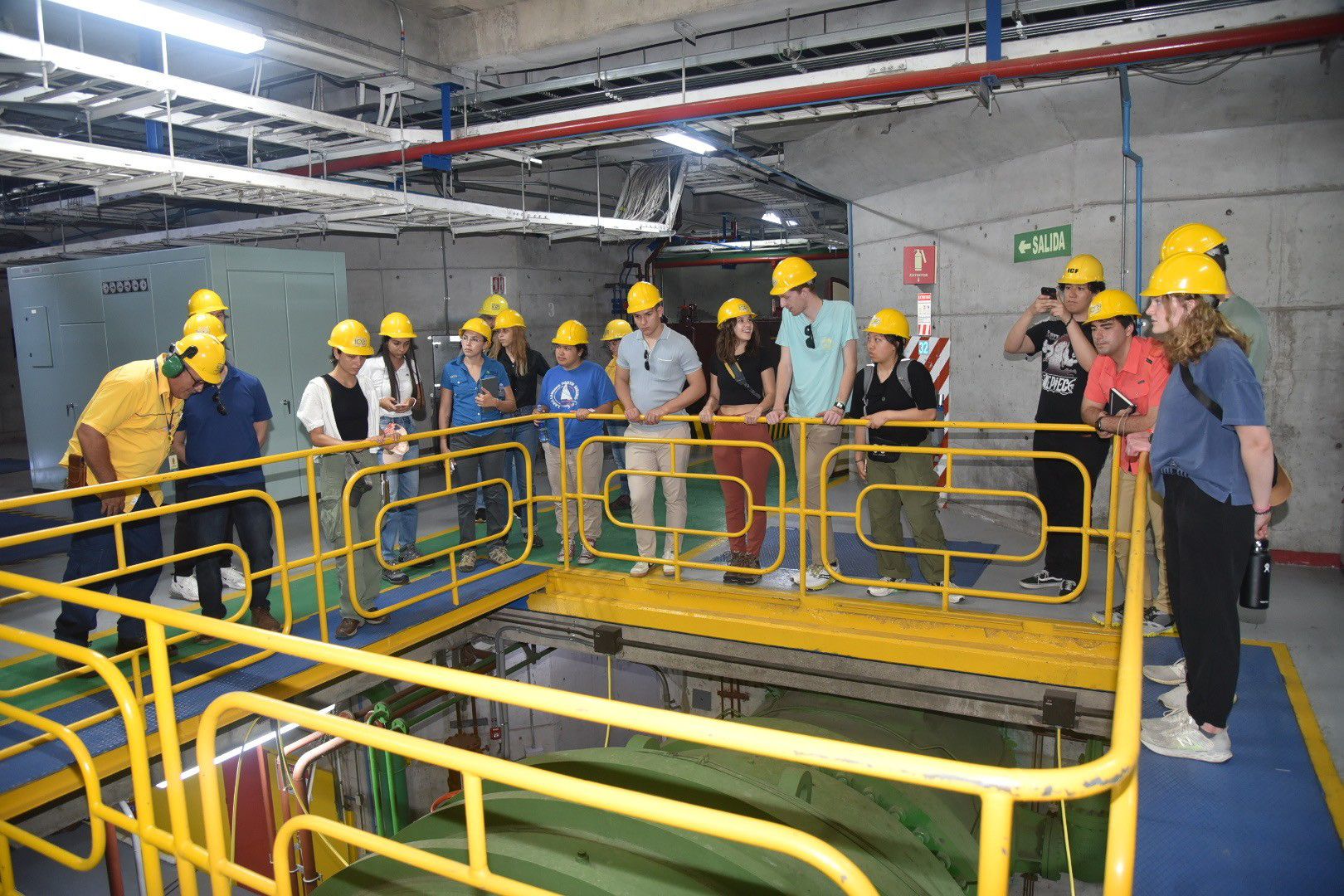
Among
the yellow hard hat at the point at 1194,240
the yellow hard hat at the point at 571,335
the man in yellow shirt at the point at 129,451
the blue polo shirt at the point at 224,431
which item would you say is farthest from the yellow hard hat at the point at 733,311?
the man in yellow shirt at the point at 129,451

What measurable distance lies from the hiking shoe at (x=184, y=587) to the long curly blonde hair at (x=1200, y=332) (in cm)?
718

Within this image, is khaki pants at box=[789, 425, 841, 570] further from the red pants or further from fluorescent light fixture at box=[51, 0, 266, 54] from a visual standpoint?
fluorescent light fixture at box=[51, 0, 266, 54]

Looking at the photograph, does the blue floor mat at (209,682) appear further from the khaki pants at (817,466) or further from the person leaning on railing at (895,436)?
the person leaning on railing at (895,436)

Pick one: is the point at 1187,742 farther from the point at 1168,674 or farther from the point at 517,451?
the point at 517,451

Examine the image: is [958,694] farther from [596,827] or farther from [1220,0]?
[1220,0]

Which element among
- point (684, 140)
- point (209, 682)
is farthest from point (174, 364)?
point (684, 140)

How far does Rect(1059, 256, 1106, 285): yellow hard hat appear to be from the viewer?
563 centimetres

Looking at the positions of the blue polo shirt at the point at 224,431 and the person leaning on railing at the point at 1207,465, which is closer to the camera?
the person leaning on railing at the point at 1207,465

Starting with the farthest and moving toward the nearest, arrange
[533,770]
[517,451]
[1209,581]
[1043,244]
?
[517,451] < [1043,244] < [1209,581] < [533,770]

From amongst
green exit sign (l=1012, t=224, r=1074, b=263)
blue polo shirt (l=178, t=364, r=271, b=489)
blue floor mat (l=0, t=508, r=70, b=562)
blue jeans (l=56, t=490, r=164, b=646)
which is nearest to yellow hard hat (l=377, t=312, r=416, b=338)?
blue polo shirt (l=178, t=364, r=271, b=489)

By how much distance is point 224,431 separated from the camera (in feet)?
18.7

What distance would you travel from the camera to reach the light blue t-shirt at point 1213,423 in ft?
11.2

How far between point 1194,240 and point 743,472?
312cm

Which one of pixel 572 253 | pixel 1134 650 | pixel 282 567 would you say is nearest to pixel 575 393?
pixel 282 567
